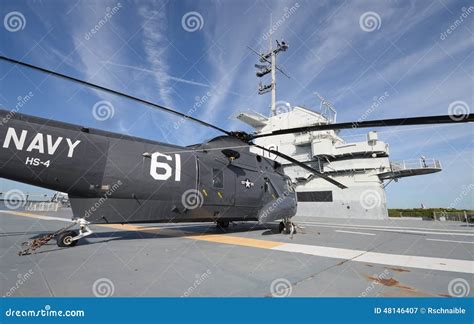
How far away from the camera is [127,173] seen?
7129mm

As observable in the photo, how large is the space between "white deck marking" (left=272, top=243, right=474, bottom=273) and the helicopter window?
3303 mm

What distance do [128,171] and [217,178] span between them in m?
3.27

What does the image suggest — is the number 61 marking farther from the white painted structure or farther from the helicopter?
the white painted structure

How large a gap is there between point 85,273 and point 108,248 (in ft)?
8.15

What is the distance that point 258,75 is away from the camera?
35.3 meters

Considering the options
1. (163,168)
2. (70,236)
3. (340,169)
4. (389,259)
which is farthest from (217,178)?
(340,169)

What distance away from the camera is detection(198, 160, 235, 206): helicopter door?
8.68 metres

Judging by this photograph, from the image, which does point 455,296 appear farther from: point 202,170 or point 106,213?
point 106,213

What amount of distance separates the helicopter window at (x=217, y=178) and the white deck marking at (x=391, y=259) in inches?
130

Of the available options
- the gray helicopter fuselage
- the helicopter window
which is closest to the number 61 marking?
the gray helicopter fuselage

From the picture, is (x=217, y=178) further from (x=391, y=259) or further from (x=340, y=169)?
(x=340, y=169)
